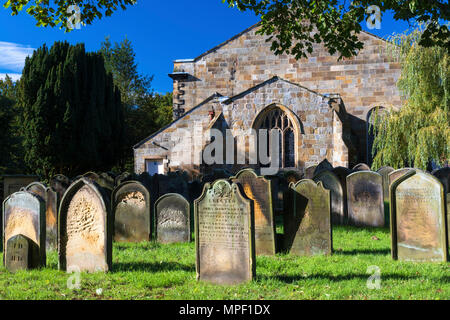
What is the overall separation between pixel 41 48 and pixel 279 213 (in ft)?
68.6

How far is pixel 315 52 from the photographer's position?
80.5ft

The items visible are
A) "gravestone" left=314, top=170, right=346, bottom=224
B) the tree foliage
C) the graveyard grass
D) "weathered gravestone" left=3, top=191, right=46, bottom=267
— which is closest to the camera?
the graveyard grass

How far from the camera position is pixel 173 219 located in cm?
901

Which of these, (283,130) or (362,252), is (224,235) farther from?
(283,130)

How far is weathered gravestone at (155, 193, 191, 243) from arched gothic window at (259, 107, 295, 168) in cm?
1100

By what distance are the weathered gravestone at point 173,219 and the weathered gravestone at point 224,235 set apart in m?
2.86

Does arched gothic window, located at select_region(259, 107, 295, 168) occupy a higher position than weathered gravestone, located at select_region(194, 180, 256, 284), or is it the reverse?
arched gothic window, located at select_region(259, 107, 295, 168)

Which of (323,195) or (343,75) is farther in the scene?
(343,75)

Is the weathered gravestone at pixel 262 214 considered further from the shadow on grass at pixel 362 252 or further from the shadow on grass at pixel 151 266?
the shadow on grass at pixel 151 266

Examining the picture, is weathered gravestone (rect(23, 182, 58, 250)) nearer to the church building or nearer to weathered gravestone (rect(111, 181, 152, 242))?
weathered gravestone (rect(111, 181, 152, 242))

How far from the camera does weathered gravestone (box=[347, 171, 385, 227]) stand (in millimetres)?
10328

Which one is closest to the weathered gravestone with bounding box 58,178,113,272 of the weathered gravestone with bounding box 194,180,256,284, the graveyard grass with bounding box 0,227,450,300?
the graveyard grass with bounding box 0,227,450,300

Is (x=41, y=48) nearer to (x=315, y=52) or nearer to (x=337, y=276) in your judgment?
(x=315, y=52)
